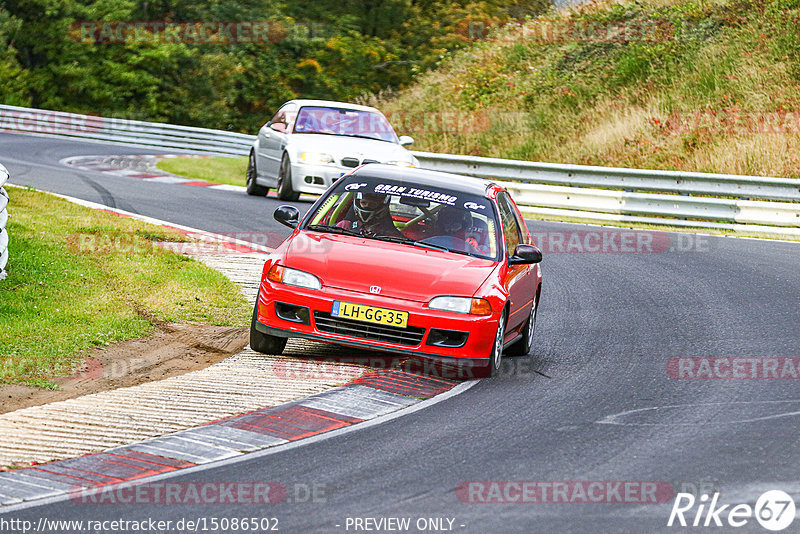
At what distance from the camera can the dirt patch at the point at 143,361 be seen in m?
7.96

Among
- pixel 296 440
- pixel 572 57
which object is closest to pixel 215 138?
pixel 572 57

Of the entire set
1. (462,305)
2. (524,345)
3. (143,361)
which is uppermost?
(462,305)

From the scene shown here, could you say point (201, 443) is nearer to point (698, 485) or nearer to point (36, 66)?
point (698, 485)

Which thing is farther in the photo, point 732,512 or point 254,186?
point 254,186

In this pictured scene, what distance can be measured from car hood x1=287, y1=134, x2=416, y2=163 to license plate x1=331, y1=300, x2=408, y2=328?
10.6 m

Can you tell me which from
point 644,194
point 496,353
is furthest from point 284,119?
point 496,353

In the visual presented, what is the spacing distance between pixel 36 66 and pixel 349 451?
4323 centimetres

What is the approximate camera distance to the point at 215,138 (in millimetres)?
38031

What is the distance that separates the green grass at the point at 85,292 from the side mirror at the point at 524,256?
2719 millimetres

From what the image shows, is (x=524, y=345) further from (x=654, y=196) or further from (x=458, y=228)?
(x=654, y=196)

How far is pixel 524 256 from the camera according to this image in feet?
31.5

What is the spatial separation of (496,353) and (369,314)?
1.08 m

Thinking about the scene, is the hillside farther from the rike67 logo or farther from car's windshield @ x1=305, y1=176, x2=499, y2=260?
the rike67 logo

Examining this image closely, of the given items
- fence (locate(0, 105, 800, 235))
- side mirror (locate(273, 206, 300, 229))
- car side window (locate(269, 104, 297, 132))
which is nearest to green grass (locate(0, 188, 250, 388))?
side mirror (locate(273, 206, 300, 229))
